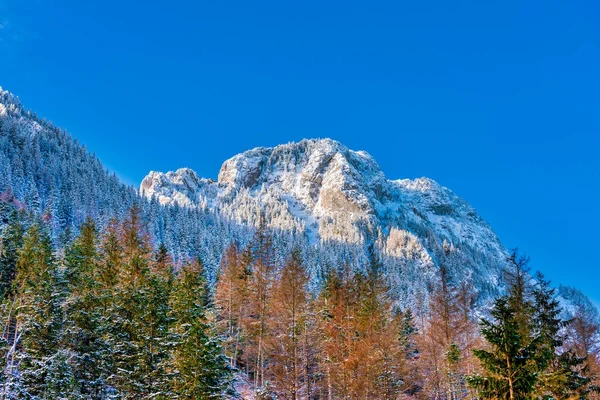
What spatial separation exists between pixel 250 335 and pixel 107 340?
13.1 metres

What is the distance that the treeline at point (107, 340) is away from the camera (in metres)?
18.2

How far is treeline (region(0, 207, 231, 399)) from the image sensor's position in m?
18.2

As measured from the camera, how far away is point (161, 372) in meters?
19.7

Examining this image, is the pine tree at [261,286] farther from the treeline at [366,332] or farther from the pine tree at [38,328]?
the pine tree at [38,328]

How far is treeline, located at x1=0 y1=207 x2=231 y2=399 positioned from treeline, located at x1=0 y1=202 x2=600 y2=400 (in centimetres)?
6

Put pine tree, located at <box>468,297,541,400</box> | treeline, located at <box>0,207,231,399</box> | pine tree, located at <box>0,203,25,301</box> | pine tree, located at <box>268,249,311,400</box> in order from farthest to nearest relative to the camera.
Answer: pine tree, located at <box>0,203,25,301</box> < pine tree, located at <box>268,249,311,400</box> < treeline, located at <box>0,207,231,399</box> < pine tree, located at <box>468,297,541,400</box>

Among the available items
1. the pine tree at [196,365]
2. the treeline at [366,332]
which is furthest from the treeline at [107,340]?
the treeline at [366,332]

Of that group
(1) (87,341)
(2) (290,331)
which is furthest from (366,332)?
(1) (87,341)

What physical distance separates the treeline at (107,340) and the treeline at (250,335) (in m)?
0.06

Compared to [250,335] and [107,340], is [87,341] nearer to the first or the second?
[107,340]

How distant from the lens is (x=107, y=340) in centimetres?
2086

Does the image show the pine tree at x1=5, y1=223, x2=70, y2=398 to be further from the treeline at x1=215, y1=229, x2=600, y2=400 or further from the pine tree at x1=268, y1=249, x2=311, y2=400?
the pine tree at x1=268, y1=249, x2=311, y2=400

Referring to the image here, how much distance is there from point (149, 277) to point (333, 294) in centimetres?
1372

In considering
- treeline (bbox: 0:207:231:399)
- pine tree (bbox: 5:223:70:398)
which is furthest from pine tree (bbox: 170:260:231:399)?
pine tree (bbox: 5:223:70:398)
